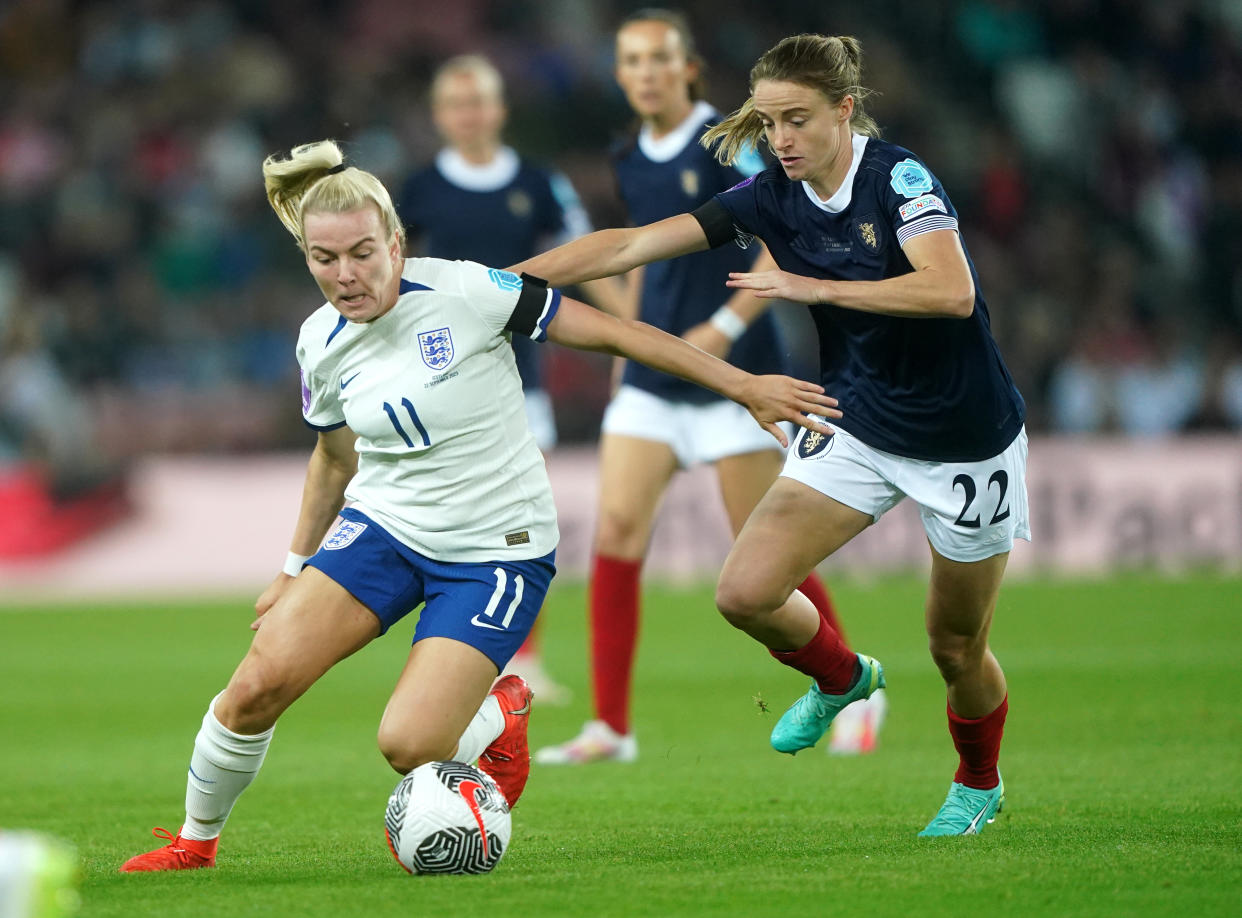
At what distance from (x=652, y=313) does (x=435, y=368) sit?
8.70 ft

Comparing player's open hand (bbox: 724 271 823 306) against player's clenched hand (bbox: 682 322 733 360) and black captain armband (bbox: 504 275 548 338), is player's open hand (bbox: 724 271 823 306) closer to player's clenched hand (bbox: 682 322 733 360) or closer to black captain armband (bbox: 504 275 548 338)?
black captain armband (bbox: 504 275 548 338)

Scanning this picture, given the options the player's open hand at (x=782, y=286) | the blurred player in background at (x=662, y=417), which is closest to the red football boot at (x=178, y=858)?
the player's open hand at (x=782, y=286)

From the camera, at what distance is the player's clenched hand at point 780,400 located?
456cm

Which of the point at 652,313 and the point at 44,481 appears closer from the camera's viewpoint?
the point at 652,313

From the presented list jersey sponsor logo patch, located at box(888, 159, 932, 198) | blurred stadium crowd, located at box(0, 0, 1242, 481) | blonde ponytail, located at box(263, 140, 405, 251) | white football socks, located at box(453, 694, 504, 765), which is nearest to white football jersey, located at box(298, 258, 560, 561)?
blonde ponytail, located at box(263, 140, 405, 251)

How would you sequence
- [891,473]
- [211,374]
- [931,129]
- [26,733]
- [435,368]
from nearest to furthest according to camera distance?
1. [435,368]
2. [891,473]
3. [26,733]
4. [211,374]
5. [931,129]

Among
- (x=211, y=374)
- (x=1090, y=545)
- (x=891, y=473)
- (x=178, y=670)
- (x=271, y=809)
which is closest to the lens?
(x=891, y=473)

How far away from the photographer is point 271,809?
19.3 feet

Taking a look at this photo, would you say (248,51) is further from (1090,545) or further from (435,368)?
(435,368)

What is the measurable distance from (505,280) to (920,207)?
1119 millimetres

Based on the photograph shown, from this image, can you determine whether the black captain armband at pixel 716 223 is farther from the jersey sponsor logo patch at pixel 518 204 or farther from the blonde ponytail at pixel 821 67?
the jersey sponsor logo patch at pixel 518 204

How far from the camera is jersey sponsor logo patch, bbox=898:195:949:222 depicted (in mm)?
4641

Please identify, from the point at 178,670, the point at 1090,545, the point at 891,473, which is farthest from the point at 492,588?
the point at 1090,545

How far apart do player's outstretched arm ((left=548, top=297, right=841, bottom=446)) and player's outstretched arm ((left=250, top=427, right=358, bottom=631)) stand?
760mm
